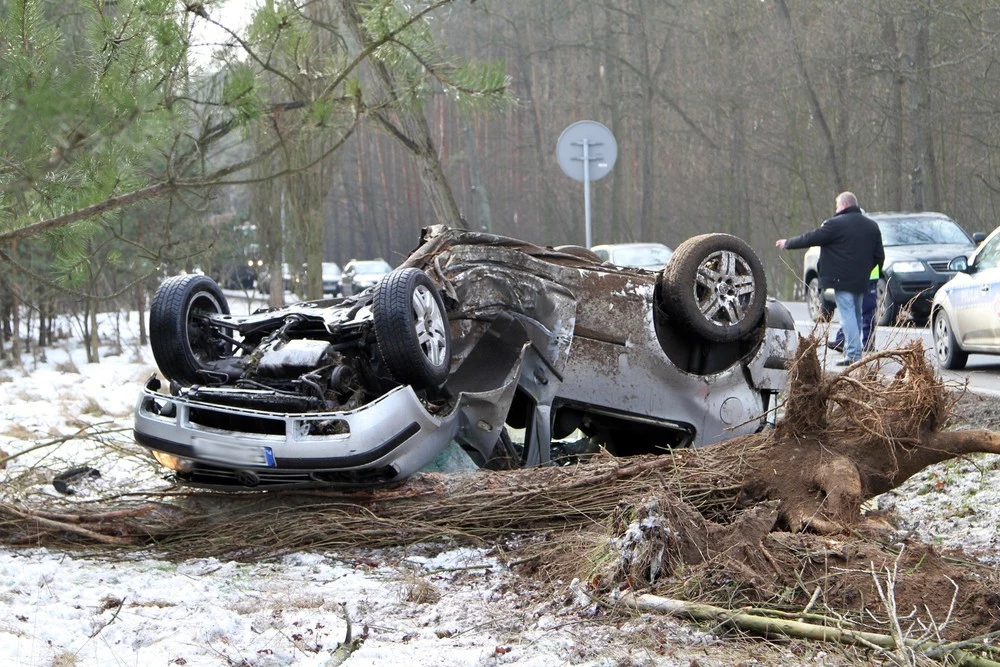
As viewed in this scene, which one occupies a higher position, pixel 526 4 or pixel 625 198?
pixel 526 4

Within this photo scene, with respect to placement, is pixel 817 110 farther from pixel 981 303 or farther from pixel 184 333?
pixel 184 333

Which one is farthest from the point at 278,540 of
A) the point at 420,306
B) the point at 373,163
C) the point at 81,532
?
the point at 373,163

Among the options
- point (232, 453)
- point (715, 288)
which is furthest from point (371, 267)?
point (232, 453)

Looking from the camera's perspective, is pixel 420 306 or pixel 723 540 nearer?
pixel 723 540

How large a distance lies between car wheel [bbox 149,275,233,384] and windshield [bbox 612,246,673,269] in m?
15.1

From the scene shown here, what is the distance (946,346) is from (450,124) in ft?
118

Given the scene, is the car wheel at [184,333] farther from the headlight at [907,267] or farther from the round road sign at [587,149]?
the headlight at [907,267]

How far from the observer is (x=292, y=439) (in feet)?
16.9

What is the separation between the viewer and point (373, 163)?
53.9 meters

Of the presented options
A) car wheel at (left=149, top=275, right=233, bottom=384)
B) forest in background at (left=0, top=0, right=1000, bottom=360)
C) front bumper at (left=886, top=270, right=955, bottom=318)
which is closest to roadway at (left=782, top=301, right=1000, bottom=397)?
front bumper at (left=886, top=270, right=955, bottom=318)

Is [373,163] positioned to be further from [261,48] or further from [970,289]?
[261,48]

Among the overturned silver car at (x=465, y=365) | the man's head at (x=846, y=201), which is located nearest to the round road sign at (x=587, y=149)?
the man's head at (x=846, y=201)

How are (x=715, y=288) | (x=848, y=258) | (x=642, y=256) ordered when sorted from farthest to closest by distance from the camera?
(x=642, y=256) < (x=848, y=258) < (x=715, y=288)

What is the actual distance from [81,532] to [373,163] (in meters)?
49.5
